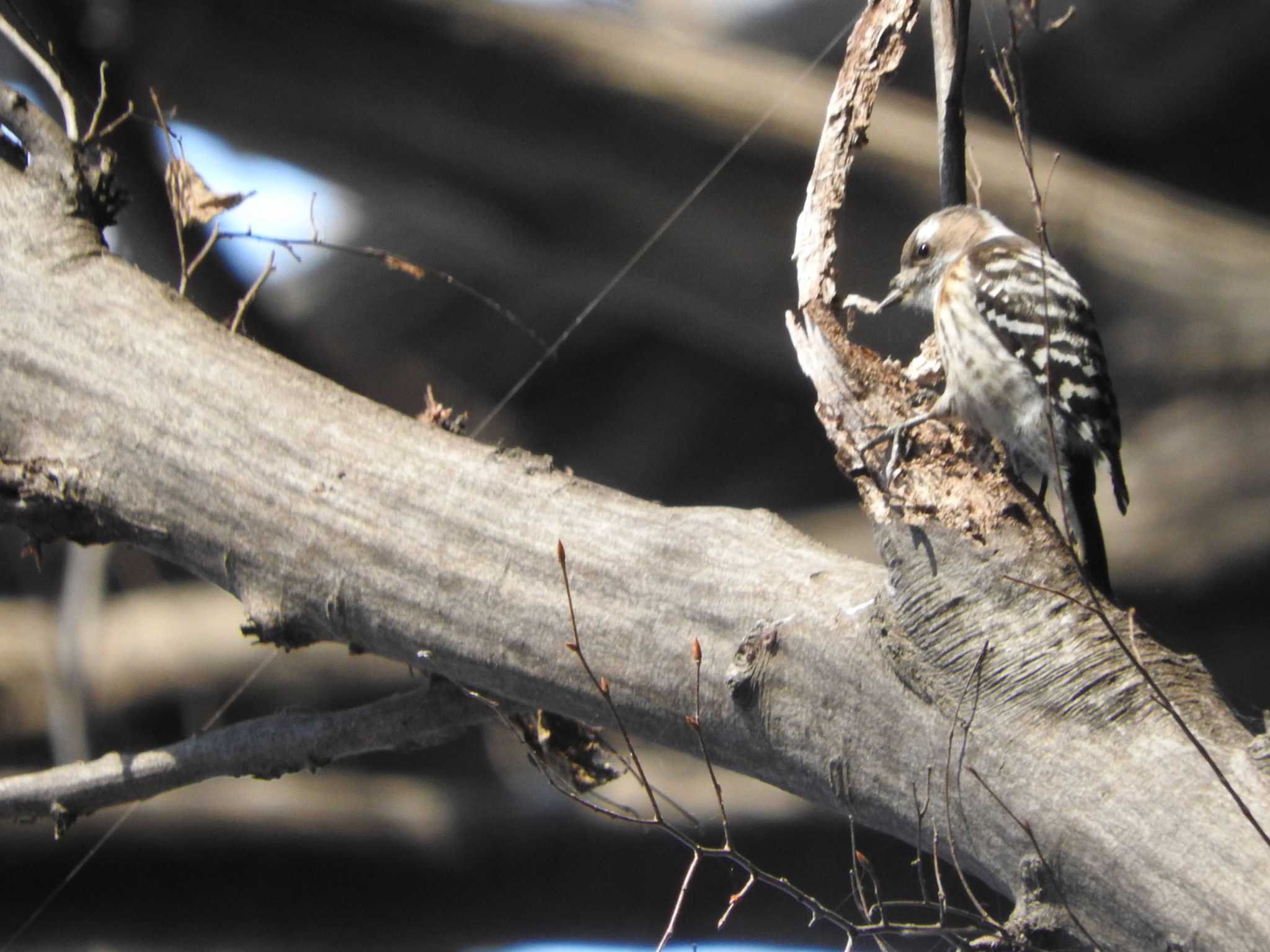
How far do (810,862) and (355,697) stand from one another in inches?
81.1

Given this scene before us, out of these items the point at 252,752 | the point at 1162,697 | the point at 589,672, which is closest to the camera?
the point at 1162,697

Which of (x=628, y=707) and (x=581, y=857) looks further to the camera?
(x=581, y=857)

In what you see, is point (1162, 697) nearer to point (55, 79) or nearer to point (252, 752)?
point (252, 752)

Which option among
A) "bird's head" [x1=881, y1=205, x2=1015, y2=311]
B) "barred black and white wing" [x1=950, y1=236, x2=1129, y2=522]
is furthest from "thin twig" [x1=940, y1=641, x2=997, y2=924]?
"bird's head" [x1=881, y1=205, x2=1015, y2=311]

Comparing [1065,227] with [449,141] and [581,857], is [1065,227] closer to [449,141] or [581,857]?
[449,141]

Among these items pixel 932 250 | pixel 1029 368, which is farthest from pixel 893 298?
pixel 1029 368

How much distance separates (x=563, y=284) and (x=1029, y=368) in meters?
3.84

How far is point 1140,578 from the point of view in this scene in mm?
5379

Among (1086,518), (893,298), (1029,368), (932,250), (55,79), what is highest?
(932,250)

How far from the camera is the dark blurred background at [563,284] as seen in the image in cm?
508

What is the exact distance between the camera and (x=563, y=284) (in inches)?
255

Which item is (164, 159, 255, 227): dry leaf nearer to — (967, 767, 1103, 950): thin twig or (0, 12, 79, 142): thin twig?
(0, 12, 79, 142): thin twig

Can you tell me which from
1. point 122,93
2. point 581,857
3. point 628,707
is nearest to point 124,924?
point 581,857

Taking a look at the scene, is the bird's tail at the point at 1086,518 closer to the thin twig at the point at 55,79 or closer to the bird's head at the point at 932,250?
the bird's head at the point at 932,250
